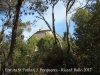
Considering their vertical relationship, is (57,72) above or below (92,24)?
below

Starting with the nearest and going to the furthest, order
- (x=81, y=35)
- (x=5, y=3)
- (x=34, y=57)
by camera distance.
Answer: (x=81, y=35), (x=34, y=57), (x=5, y=3)

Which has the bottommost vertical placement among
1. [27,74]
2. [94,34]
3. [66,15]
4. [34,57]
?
[27,74]

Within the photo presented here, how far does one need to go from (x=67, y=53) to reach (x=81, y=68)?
9.32 ft

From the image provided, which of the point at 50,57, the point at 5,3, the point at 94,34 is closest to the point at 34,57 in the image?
the point at 50,57

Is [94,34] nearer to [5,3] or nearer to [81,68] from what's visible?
[81,68]

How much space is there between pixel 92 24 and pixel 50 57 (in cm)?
433

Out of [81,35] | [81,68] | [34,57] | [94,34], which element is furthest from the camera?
[34,57]

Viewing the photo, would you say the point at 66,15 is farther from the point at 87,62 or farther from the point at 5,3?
the point at 87,62

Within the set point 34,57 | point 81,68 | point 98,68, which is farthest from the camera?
point 34,57

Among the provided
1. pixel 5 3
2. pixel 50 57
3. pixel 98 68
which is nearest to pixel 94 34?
pixel 98 68

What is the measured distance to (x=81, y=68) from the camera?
14.6 m

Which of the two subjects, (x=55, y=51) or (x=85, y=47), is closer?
(x=85, y=47)

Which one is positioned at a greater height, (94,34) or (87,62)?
(94,34)

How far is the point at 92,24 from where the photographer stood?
1605cm
